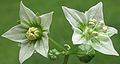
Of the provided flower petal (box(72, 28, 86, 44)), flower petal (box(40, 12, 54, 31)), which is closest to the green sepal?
flower petal (box(72, 28, 86, 44))

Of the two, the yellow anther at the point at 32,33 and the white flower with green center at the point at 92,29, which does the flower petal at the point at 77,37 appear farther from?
the yellow anther at the point at 32,33

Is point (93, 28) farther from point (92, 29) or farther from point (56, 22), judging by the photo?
point (56, 22)

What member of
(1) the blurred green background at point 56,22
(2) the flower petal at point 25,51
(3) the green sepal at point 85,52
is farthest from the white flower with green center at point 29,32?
(1) the blurred green background at point 56,22

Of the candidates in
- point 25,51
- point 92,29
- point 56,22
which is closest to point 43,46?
point 25,51

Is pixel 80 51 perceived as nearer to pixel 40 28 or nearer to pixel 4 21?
pixel 40 28

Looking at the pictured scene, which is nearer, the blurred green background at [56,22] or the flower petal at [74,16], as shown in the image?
the flower petal at [74,16]

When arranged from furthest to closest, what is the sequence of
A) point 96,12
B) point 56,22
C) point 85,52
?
point 56,22
point 96,12
point 85,52

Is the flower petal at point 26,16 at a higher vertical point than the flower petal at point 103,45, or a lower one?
higher

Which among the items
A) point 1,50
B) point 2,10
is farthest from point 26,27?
point 2,10
